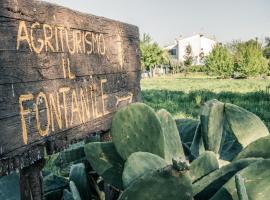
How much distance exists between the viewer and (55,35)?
1272mm

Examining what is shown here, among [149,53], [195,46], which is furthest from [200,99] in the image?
[195,46]

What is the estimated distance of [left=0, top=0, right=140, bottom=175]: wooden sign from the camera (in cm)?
106

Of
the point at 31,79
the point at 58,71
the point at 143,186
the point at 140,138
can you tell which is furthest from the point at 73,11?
the point at 143,186

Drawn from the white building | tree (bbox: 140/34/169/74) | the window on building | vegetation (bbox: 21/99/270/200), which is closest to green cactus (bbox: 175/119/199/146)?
vegetation (bbox: 21/99/270/200)

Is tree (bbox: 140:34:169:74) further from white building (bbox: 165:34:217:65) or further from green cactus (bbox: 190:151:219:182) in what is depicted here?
green cactus (bbox: 190:151:219:182)

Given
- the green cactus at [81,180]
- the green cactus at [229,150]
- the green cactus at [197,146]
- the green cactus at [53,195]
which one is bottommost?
the green cactus at [53,195]

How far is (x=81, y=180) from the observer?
1118 mm

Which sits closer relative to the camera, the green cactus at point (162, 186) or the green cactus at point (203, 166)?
the green cactus at point (162, 186)

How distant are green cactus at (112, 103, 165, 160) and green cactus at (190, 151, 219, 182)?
3.2 inches

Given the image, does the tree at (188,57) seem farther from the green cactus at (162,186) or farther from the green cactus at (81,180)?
the green cactus at (162,186)

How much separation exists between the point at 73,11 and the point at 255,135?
2.29 feet

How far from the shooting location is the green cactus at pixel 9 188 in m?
Answer: 1.04

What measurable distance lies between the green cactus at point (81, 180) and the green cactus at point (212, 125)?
324mm

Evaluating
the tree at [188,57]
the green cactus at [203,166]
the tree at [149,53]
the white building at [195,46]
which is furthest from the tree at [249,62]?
the green cactus at [203,166]
